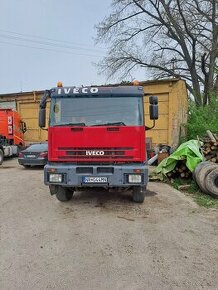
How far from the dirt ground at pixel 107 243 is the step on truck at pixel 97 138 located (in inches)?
30.5

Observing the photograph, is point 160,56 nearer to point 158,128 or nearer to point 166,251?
point 158,128

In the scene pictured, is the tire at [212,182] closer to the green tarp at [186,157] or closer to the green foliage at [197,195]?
the green foliage at [197,195]

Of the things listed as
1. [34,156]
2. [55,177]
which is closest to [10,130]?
[34,156]

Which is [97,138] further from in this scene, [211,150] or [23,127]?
[23,127]

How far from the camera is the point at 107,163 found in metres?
7.97

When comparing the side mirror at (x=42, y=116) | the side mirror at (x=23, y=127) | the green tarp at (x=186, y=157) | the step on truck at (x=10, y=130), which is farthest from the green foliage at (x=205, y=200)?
the side mirror at (x=23, y=127)

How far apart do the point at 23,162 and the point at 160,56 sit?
20101 mm

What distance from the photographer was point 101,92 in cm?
814

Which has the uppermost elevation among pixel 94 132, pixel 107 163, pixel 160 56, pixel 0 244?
pixel 160 56

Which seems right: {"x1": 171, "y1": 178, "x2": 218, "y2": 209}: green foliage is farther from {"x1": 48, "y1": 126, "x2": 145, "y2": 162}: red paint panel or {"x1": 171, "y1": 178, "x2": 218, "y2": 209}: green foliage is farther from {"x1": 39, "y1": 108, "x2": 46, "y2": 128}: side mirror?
{"x1": 39, "y1": 108, "x2": 46, "y2": 128}: side mirror

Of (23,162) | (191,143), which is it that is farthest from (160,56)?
(191,143)

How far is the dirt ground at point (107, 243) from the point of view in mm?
4484

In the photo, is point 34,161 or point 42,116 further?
point 34,161

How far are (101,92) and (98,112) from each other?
46 cm
